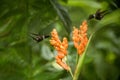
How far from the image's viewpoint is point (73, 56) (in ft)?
3.17

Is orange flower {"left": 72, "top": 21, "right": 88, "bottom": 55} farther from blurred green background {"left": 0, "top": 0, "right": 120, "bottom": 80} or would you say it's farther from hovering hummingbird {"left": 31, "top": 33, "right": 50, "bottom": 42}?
hovering hummingbird {"left": 31, "top": 33, "right": 50, "bottom": 42}

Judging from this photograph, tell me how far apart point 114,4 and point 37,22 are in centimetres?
23

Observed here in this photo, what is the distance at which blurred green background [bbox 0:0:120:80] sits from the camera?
874mm

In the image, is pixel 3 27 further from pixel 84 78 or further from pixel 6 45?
pixel 84 78

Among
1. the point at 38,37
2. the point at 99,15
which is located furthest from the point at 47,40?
the point at 99,15

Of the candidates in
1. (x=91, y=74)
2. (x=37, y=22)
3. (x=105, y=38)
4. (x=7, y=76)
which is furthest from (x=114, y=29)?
(x=7, y=76)

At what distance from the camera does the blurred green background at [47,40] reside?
874mm

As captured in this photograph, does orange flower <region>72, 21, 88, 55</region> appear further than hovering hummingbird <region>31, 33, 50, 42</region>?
No

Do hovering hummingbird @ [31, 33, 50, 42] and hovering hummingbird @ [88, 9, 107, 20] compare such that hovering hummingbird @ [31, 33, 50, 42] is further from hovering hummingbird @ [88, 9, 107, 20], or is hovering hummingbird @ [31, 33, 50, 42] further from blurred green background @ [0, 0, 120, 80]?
hovering hummingbird @ [88, 9, 107, 20]

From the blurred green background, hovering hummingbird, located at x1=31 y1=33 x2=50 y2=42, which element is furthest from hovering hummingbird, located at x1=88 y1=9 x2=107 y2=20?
hovering hummingbird, located at x1=31 y1=33 x2=50 y2=42

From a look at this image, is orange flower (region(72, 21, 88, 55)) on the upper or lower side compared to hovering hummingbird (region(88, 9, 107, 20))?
upper

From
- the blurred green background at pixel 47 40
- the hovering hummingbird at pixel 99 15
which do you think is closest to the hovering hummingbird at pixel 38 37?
the blurred green background at pixel 47 40

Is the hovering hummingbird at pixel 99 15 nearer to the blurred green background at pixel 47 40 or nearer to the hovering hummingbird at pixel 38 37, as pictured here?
the blurred green background at pixel 47 40

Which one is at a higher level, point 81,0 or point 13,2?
point 13,2
